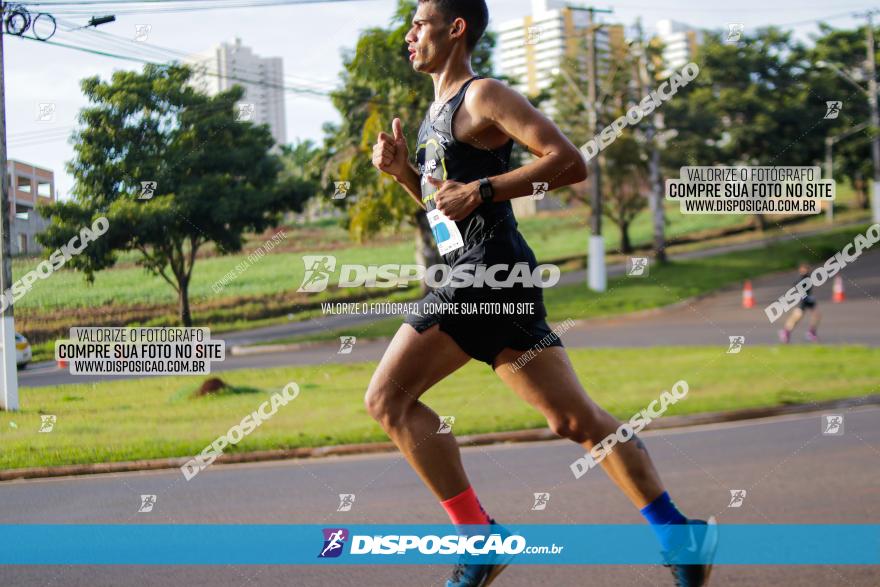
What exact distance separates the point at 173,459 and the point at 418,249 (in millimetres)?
6357

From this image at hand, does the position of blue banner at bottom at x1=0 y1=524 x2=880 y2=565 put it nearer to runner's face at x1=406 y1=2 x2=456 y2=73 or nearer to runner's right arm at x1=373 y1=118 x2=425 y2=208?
runner's right arm at x1=373 y1=118 x2=425 y2=208

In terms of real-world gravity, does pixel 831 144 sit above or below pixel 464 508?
below

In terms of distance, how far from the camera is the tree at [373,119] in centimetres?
944

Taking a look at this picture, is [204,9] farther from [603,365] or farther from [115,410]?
[603,365]

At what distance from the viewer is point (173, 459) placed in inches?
264

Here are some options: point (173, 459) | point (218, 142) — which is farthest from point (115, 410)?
point (218, 142)

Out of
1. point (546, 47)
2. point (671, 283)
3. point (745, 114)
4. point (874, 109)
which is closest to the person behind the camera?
point (546, 47)

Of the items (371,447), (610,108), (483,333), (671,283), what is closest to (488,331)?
(483,333)

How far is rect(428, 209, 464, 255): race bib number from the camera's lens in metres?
3.05

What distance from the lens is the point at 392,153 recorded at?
3.22m

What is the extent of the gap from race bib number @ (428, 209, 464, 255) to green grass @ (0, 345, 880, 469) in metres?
4.38

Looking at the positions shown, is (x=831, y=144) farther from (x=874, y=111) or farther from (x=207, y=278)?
(x=207, y=278)

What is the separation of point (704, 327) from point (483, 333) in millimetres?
15790

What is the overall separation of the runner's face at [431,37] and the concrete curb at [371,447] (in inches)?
175
